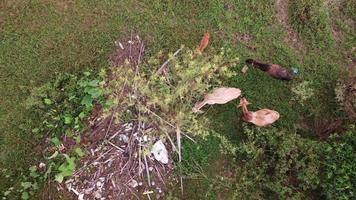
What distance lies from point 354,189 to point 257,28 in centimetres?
220

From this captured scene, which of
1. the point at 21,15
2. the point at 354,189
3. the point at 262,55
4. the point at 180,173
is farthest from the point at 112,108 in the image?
the point at 354,189

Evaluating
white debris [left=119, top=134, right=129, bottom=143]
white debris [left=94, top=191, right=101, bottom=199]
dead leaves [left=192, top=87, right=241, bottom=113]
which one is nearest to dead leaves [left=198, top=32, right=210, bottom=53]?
dead leaves [left=192, top=87, right=241, bottom=113]

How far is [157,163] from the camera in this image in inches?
212

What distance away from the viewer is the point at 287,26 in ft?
19.8

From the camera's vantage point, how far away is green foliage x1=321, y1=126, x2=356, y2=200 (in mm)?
5051

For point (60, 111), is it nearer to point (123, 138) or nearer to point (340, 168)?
point (123, 138)

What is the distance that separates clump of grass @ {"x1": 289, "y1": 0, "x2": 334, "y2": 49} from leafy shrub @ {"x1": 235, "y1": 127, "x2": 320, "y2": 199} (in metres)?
1.39

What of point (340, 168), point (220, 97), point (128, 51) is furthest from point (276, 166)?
point (128, 51)

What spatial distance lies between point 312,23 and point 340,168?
1.88 meters

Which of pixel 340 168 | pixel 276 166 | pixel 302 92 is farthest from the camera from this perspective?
pixel 302 92

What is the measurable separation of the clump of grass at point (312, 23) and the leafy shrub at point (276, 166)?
4.55 feet

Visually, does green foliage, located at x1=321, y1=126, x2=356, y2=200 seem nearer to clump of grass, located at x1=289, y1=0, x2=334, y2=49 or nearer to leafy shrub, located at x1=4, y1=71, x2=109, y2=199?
clump of grass, located at x1=289, y1=0, x2=334, y2=49

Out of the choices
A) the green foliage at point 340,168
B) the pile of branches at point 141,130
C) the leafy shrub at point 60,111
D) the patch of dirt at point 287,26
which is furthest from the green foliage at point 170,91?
the green foliage at point 340,168

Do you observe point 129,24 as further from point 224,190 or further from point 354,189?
point 354,189
